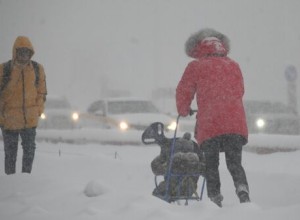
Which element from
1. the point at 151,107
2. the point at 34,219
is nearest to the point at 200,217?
the point at 34,219

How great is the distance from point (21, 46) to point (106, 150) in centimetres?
502

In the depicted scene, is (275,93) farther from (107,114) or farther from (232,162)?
(232,162)

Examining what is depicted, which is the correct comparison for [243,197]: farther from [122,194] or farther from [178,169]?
[122,194]

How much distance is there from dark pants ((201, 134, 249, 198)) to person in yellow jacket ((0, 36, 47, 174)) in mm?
2300

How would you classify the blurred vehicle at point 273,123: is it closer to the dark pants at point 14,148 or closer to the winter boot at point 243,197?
the dark pants at point 14,148

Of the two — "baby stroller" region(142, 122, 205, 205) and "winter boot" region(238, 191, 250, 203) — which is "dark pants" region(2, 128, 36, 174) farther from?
"winter boot" region(238, 191, 250, 203)

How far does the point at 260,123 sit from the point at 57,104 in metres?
7.40

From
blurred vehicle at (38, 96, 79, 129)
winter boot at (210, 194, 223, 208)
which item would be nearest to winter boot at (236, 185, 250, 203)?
winter boot at (210, 194, 223, 208)

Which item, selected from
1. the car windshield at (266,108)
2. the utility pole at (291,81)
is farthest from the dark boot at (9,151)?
the car windshield at (266,108)

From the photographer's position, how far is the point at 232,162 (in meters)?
5.03

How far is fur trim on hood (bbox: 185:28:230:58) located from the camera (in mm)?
5316

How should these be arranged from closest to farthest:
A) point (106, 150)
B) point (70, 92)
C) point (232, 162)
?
1. point (232, 162)
2. point (106, 150)
3. point (70, 92)

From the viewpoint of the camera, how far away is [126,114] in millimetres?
13922

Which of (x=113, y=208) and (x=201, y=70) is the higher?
(x=201, y=70)
